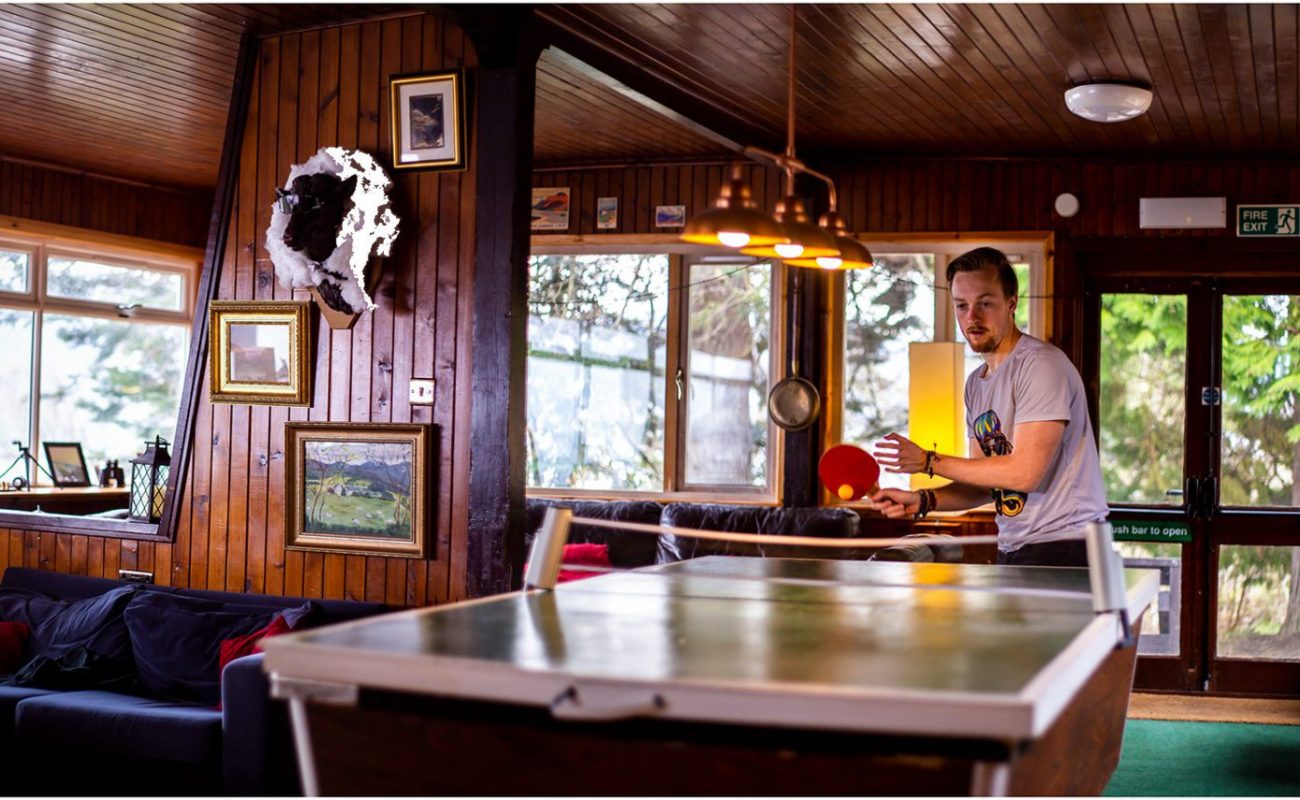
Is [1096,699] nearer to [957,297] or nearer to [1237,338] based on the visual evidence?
[957,297]

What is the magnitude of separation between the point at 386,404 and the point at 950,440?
344cm

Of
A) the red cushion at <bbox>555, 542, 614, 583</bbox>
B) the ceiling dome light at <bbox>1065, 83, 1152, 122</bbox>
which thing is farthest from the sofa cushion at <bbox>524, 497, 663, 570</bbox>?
the ceiling dome light at <bbox>1065, 83, 1152, 122</bbox>

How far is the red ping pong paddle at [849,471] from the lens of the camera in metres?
3.35

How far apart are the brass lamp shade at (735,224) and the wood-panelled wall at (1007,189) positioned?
14.3 ft

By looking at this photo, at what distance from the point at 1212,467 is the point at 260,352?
528 centimetres

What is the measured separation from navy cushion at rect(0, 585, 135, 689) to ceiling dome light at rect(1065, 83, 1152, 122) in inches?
177

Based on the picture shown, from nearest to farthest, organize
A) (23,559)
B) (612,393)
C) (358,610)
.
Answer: (358,610)
(23,559)
(612,393)

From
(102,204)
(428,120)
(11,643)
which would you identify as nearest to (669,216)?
(428,120)

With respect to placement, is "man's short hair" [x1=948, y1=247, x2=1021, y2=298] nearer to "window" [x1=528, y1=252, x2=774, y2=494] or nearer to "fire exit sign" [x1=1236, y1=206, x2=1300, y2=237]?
"window" [x1=528, y1=252, x2=774, y2=494]

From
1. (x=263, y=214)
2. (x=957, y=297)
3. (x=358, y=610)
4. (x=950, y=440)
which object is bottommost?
(x=358, y=610)

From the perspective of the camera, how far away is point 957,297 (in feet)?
12.3

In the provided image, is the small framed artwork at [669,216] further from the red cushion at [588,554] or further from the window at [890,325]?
the red cushion at [588,554]

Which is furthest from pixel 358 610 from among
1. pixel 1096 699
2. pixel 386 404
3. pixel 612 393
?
pixel 612 393

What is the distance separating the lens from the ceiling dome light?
18.6 ft
